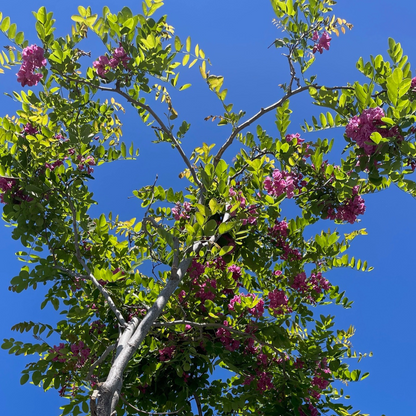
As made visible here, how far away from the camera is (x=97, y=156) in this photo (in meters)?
3.99

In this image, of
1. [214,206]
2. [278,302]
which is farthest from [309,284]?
[214,206]

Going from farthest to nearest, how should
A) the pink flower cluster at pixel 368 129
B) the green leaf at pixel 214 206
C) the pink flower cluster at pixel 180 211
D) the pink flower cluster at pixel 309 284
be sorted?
the pink flower cluster at pixel 180 211 < the pink flower cluster at pixel 309 284 < the pink flower cluster at pixel 368 129 < the green leaf at pixel 214 206

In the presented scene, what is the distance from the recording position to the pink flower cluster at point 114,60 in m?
3.19

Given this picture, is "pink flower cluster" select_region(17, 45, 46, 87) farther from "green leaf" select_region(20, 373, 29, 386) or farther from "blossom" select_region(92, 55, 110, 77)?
"green leaf" select_region(20, 373, 29, 386)

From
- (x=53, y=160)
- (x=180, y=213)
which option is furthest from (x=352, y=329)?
(x=53, y=160)

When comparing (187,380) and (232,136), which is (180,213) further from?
(187,380)

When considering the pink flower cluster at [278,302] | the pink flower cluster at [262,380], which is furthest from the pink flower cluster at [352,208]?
the pink flower cluster at [262,380]

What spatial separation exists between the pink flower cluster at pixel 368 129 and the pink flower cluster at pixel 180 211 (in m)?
2.09

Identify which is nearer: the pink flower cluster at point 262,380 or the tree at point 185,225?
the tree at point 185,225

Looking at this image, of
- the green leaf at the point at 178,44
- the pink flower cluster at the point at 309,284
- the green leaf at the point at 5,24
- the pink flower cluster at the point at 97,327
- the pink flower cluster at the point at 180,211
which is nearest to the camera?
the green leaf at the point at 5,24

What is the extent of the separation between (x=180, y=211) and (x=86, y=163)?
1261 mm

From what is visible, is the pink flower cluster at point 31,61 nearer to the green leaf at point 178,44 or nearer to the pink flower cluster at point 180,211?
the green leaf at point 178,44

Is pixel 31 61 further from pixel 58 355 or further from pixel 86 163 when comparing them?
pixel 58 355

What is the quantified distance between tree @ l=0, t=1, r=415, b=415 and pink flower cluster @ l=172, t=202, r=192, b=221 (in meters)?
0.02
